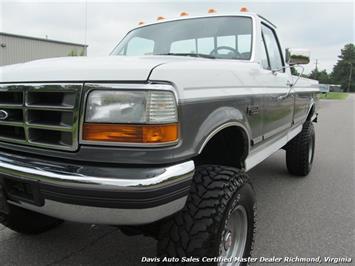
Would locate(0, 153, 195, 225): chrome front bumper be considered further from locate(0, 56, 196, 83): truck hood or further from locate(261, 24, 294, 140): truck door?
locate(261, 24, 294, 140): truck door

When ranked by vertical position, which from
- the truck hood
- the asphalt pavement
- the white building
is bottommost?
the asphalt pavement

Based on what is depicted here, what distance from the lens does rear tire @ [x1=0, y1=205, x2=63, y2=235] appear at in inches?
111

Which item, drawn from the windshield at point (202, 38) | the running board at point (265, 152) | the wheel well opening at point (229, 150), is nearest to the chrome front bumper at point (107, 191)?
the wheel well opening at point (229, 150)

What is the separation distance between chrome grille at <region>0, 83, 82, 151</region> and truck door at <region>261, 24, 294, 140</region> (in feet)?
5.79

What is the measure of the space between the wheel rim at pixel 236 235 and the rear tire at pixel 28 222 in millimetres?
1508

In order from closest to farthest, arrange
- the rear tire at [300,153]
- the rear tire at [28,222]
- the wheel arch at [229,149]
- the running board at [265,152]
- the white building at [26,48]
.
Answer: the wheel arch at [229,149], the rear tire at [28,222], the running board at [265,152], the rear tire at [300,153], the white building at [26,48]

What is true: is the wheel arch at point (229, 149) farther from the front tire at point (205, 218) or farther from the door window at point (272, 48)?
the door window at point (272, 48)

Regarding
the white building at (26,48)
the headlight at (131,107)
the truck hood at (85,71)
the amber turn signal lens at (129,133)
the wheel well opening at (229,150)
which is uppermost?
the white building at (26,48)

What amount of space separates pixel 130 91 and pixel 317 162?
5302mm

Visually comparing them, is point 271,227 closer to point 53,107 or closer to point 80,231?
point 80,231

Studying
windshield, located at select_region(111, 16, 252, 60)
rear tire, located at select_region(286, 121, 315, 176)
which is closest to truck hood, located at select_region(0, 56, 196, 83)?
windshield, located at select_region(111, 16, 252, 60)

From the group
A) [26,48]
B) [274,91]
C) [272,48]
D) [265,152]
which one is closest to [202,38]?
[274,91]

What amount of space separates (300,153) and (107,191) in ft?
12.7

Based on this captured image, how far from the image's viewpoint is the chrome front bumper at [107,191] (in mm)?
1773
